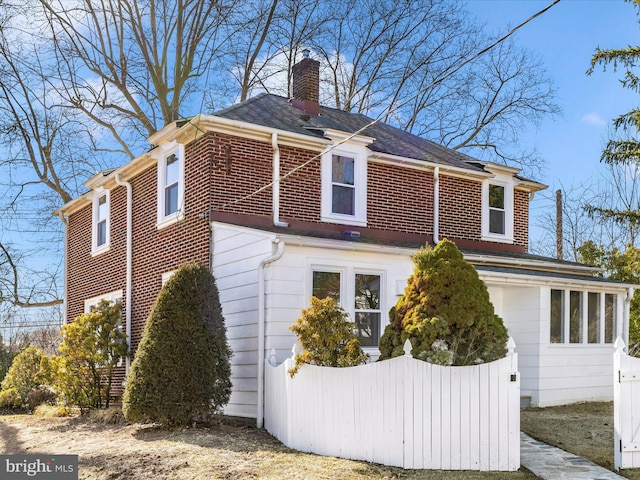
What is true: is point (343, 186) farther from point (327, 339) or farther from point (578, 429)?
point (578, 429)

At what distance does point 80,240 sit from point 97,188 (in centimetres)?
235

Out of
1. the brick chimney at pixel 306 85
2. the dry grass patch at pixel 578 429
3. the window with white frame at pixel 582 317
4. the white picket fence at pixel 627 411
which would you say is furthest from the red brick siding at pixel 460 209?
the white picket fence at pixel 627 411

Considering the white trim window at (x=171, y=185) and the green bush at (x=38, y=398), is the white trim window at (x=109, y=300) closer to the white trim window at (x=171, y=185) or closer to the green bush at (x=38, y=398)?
the green bush at (x=38, y=398)

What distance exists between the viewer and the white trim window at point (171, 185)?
1363cm

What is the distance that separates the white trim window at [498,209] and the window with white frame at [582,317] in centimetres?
289

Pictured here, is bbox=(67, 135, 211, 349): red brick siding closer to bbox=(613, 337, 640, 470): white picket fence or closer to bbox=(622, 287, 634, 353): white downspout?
bbox=(613, 337, 640, 470): white picket fence

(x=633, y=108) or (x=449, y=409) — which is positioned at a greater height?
(x=633, y=108)

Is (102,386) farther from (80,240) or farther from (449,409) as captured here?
(449,409)

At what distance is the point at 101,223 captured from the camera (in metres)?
17.9

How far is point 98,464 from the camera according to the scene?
8.55m

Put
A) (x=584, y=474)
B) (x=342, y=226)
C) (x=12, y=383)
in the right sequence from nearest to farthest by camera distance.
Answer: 1. (x=584, y=474)
2. (x=342, y=226)
3. (x=12, y=383)

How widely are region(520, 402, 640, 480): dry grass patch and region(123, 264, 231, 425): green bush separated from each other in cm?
477

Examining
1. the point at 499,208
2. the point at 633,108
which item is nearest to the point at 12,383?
the point at 499,208

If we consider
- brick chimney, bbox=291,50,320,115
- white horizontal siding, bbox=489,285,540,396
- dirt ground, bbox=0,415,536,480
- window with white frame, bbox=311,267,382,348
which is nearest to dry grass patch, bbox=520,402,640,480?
white horizontal siding, bbox=489,285,540,396
